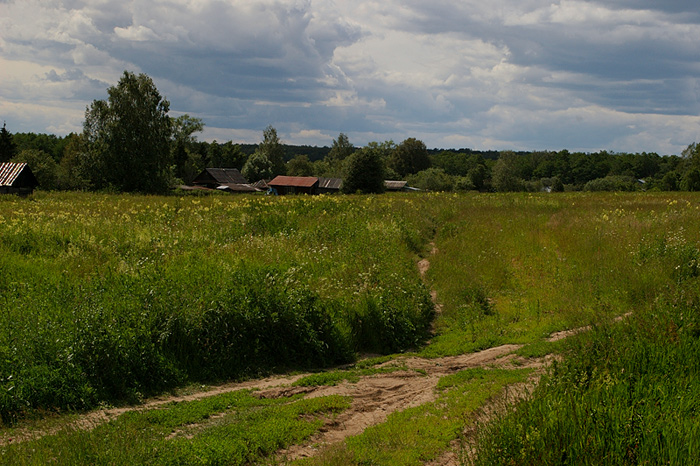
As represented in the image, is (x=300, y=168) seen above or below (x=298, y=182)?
above

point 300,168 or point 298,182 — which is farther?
point 300,168

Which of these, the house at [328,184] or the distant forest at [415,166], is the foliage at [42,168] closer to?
the distant forest at [415,166]

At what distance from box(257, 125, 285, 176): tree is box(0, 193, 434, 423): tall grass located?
119778mm

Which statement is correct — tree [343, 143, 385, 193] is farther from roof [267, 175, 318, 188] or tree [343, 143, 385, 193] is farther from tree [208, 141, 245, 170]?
tree [208, 141, 245, 170]

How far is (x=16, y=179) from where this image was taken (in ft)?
145

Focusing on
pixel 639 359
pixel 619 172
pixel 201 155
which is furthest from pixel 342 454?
pixel 619 172

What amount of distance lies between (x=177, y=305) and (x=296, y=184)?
80.0 metres

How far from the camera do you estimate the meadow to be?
19.5 ft

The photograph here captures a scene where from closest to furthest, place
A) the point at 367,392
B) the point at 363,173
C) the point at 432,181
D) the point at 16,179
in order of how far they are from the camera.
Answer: the point at 367,392 → the point at 16,179 → the point at 363,173 → the point at 432,181

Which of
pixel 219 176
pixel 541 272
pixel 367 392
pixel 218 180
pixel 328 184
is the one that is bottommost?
pixel 367 392

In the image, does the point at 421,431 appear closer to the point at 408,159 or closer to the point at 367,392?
the point at 367,392

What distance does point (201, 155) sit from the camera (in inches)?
5305

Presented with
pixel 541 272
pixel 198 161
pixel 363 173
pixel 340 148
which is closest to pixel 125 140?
pixel 363 173

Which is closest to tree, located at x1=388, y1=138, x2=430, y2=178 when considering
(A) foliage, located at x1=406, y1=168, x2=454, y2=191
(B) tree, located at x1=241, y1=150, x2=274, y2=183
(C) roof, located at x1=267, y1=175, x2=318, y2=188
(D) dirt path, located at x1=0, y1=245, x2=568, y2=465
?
(A) foliage, located at x1=406, y1=168, x2=454, y2=191
